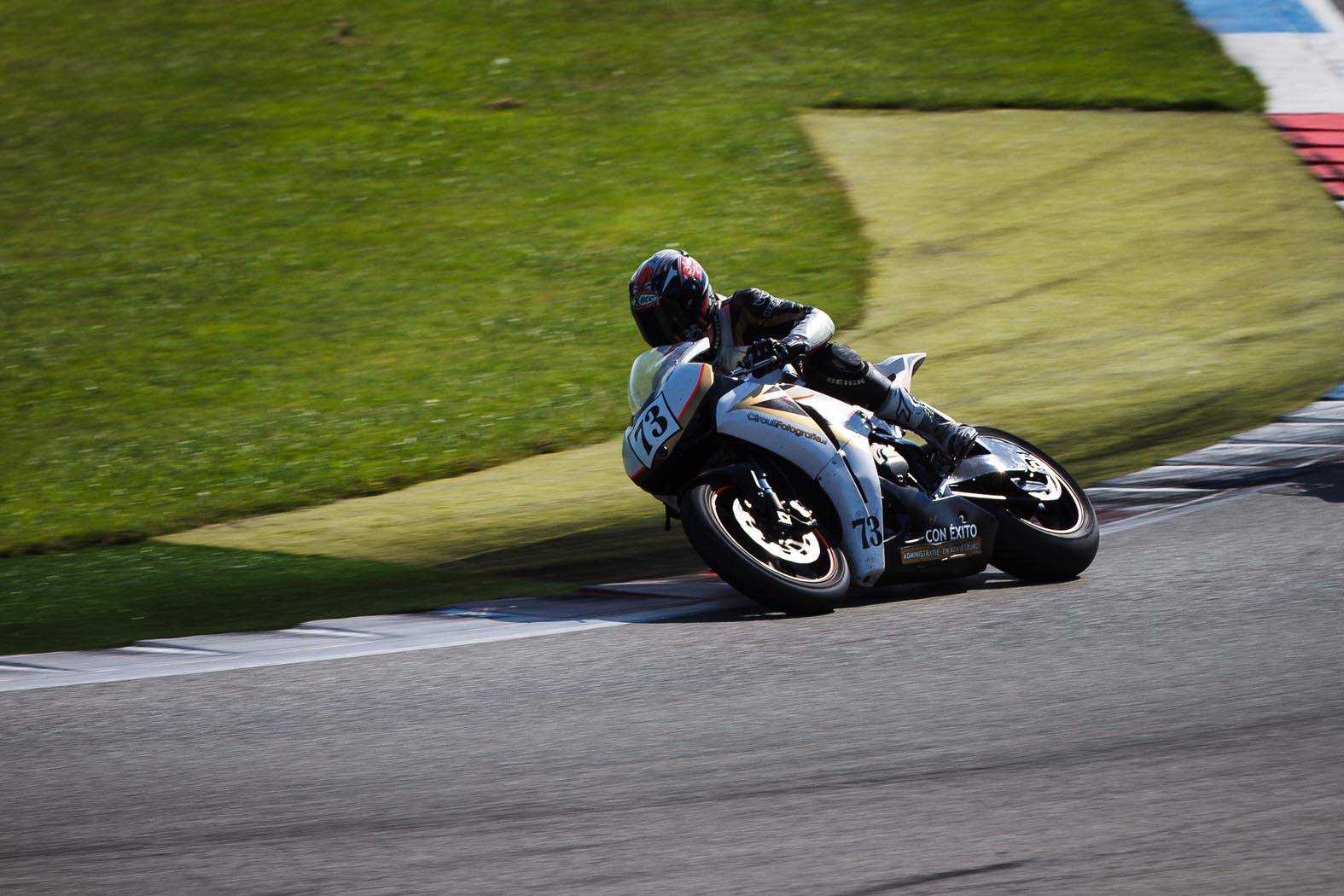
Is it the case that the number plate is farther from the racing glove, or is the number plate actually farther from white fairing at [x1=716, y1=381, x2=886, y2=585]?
the racing glove

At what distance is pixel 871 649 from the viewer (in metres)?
6.22

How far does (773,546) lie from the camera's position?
6.81 metres

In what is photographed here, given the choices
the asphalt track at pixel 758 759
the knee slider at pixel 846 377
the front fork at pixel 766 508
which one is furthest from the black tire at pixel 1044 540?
the front fork at pixel 766 508

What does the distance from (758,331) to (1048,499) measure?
148cm

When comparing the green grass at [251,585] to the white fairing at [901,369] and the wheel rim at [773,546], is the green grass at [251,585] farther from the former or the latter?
the white fairing at [901,369]

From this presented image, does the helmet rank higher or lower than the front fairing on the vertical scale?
higher

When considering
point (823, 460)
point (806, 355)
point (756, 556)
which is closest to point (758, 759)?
→ point (756, 556)

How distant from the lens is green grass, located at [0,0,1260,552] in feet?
41.5

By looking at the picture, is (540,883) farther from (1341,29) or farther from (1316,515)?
(1341,29)

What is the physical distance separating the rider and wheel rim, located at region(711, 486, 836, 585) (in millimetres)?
651

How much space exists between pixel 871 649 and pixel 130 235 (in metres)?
14.5

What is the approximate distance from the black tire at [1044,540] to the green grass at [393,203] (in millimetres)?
5287

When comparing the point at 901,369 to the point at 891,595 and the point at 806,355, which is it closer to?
the point at 806,355

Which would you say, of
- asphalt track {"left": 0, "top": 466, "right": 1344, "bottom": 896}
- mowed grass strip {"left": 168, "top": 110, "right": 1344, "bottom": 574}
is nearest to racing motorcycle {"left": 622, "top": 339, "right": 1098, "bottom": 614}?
asphalt track {"left": 0, "top": 466, "right": 1344, "bottom": 896}
